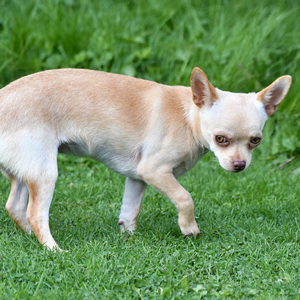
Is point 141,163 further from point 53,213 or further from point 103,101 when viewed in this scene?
point 53,213

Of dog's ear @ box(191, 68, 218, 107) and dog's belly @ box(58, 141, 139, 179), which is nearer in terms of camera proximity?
dog's ear @ box(191, 68, 218, 107)

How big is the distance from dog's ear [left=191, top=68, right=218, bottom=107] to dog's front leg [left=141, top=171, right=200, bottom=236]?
61 centimetres

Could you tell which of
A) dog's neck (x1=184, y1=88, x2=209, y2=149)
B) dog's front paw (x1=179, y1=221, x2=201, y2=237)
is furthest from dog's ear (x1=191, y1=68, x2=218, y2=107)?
dog's front paw (x1=179, y1=221, x2=201, y2=237)

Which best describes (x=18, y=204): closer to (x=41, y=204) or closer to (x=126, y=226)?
(x=41, y=204)

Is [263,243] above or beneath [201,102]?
beneath

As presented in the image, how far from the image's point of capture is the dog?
14.6ft

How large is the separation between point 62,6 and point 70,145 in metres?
4.55

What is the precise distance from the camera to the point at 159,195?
19.3ft

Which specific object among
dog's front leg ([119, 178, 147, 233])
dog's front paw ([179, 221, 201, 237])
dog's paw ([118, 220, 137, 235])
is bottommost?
dog's paw ([118, 220, 137, 235])

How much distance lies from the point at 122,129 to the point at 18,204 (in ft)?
3.42

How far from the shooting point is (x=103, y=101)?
471 cm

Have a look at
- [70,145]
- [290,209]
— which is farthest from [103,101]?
[290,209]

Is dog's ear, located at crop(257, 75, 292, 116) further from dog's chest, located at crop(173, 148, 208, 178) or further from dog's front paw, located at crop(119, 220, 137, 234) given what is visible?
dog's front paw, located at crop(119, 220, 137, 234)

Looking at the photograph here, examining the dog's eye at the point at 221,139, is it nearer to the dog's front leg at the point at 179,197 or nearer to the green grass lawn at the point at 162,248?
the dog's front leg at the point at 179,197
